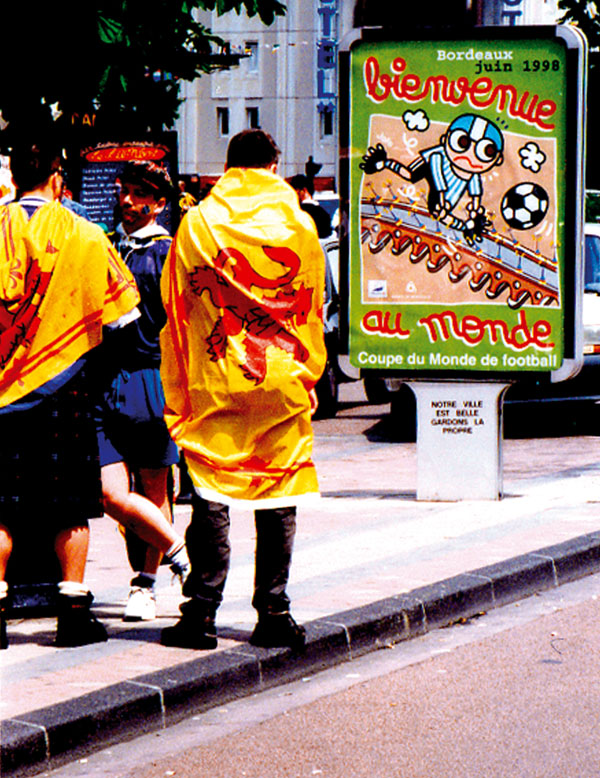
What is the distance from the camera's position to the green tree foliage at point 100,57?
12.7 m

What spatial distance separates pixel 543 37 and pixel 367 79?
1059 millimetres

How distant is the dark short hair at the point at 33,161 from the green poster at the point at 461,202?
4185mm

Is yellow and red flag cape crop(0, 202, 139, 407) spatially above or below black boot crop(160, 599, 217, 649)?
above

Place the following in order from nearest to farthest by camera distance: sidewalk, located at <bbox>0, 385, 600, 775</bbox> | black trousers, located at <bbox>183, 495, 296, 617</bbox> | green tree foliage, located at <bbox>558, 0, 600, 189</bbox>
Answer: sidewalk, located at <bbox>0, 385, 600, 775</bbox>, black trousers, located at <bbox>183, 495, 296, 617</bbox>, green tree foliage, located at <bbox>558, 0, 600, 189</bbox>

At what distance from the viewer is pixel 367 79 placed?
32.8 ft

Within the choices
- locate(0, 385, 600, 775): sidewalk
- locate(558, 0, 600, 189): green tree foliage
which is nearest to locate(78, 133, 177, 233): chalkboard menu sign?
locate(0, 385, 600, 775): sidewalk

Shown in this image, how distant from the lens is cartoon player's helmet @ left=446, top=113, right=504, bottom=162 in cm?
985

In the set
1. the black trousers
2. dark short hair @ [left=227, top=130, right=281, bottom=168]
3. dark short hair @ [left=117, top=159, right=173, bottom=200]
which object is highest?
dark short hair @ [left=227, top=130, right=281, bottom=168]

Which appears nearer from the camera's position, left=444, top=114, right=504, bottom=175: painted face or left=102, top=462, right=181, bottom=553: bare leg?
left=102, top=462, right=181, bottom=553: bare leg

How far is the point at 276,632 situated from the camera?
239 inches

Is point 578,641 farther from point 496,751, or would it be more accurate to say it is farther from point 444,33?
point 444,33

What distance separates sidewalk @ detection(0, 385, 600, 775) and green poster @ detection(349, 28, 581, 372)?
39.4 inches

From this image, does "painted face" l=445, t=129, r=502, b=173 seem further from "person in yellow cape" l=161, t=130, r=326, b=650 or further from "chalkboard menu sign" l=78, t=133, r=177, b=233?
"person in yellow cape" l=161, t=130, r=326, b=650

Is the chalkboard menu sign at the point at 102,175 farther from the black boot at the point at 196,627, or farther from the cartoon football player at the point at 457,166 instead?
the black boot at the point at 196,627
